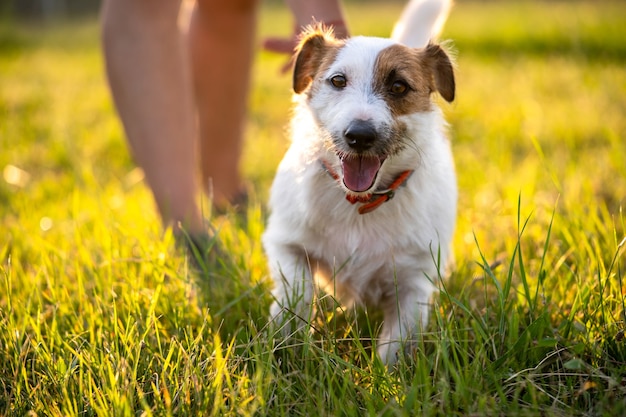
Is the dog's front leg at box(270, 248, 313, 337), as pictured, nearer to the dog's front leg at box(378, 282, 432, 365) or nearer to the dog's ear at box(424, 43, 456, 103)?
the dog's front leg at box(378, 282, 432, 365)

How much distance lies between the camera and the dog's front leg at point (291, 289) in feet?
6.76

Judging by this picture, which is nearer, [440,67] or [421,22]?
[440,67]

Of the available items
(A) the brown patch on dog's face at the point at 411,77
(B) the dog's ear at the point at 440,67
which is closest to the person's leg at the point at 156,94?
(A) the brown patch on dog's face at the point at 411,77

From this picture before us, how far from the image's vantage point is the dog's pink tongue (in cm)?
216

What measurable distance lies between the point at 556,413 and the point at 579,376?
0.90 ft

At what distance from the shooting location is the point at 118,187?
4.20m

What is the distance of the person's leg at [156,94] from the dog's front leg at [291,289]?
2.14ft

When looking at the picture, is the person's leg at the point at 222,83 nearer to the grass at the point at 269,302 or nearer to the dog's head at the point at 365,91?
the grass at the point at 269,302

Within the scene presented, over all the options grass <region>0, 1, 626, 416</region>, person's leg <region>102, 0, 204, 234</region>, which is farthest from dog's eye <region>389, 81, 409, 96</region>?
person's leg <region>102, 0, 204, 234</region>

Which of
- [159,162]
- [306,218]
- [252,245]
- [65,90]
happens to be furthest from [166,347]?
[65,90]

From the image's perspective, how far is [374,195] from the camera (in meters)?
2.27

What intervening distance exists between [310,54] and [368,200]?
62 cm

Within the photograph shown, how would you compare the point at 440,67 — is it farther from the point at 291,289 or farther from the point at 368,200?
the point at 291,289

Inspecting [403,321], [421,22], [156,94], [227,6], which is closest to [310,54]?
[421,22]
